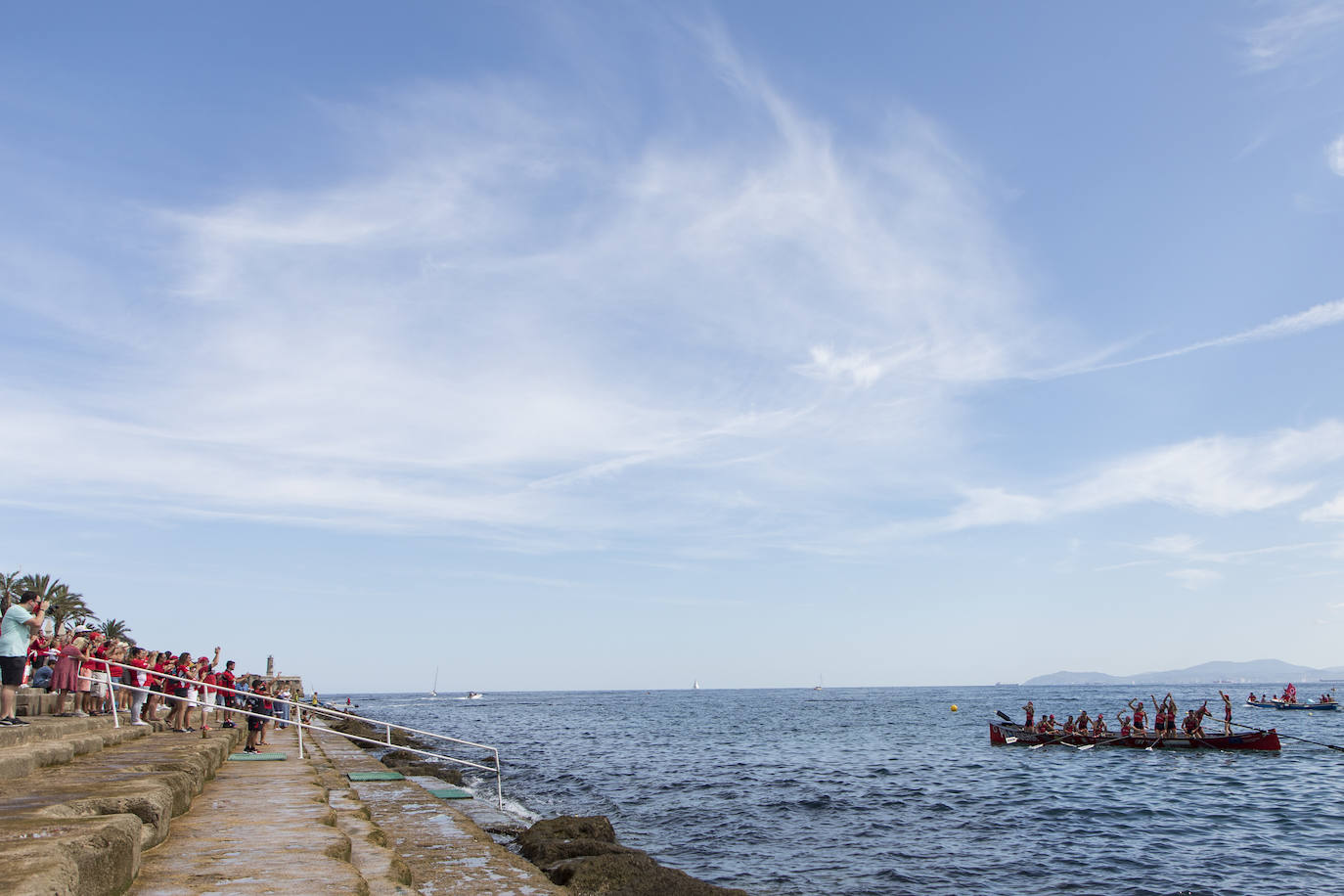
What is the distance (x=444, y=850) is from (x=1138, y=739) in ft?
110

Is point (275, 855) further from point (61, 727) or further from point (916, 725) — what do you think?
point (916, 725)

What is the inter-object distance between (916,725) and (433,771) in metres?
42.2

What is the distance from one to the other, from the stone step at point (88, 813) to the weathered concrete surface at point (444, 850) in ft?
7.37

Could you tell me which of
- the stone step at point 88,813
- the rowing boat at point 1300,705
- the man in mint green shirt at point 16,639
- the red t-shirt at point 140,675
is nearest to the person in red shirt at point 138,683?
the red t-shirt at point 140,675

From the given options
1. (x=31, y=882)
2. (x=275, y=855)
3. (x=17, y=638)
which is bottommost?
(x=275, y=855)

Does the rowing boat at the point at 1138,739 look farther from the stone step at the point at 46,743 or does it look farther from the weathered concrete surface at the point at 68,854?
the weathered concrete surface at the point at 68,854

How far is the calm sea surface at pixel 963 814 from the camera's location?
14773 millimetres

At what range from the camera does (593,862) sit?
11.9m

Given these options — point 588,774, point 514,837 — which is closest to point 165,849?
point 514,837

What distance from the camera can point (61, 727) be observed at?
31.7ft

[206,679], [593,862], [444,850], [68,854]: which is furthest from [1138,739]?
[68,854]

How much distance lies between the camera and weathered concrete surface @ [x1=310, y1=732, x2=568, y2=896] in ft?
30.0

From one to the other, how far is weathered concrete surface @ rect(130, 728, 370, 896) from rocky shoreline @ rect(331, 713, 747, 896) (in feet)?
12.7

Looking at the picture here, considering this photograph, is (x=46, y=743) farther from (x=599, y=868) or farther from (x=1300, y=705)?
(x=1300, y=705)
